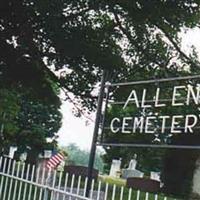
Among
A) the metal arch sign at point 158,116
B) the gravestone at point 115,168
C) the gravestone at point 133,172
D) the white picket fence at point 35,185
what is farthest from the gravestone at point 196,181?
the gravestone at point 115,168

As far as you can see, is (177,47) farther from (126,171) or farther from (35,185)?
(126,171)

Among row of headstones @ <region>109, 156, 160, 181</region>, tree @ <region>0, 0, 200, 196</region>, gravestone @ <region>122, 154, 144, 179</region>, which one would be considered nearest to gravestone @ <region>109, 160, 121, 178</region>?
row of headstones @ <region>109, 156, 160, 181</region>

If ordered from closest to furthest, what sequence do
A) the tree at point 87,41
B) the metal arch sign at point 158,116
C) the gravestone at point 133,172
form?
the metal arch sign at point 158,116 < the tree at point 87,41 < the gravestone at point 133,172

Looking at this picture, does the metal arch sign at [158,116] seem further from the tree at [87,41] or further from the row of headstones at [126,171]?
the row of headstones at [126,171]

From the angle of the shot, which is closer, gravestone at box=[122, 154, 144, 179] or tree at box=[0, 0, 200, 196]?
tree at box=[0, 0, 200, 196]

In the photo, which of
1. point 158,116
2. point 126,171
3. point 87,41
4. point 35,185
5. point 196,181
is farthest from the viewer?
point 126,171

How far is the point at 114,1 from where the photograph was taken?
1361 centimetres

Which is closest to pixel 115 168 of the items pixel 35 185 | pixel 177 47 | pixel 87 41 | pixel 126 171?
pixel 126 171

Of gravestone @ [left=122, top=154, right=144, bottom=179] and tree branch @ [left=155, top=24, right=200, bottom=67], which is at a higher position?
tree branch @ [left=155, top=24, right=200, bottom=67]

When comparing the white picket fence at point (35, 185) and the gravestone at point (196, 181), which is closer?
the white picket fence at point (35, 185)

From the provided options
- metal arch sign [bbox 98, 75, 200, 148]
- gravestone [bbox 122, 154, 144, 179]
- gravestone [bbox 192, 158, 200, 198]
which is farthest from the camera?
gravestone [bbox 122, 154, 144, 179]

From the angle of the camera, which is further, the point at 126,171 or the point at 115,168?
the point at 115,168

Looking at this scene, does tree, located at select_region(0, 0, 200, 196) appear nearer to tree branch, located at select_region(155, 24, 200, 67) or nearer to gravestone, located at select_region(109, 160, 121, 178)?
tree branch, located at select_region(155, 24, 200, 67)

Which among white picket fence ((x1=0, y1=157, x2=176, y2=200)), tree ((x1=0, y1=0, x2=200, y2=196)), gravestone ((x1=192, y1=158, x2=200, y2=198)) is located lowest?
white picket fence ((x1=0, y1=157, x2=176, y2=200))
